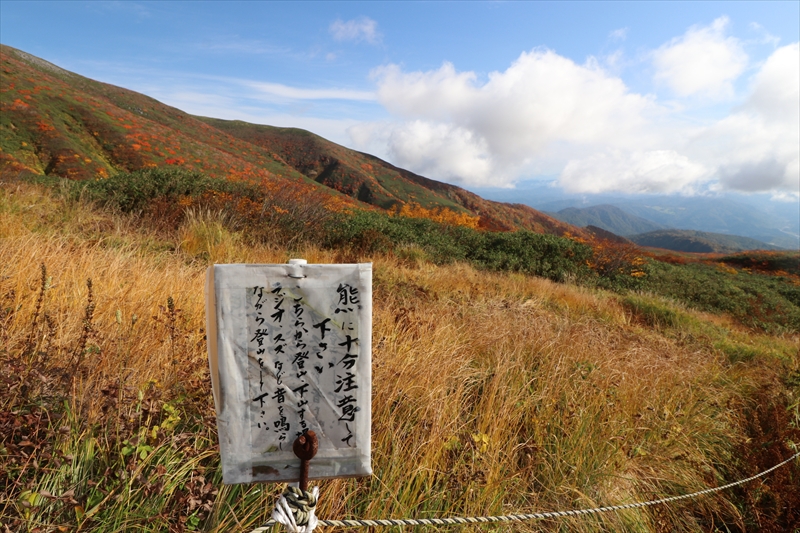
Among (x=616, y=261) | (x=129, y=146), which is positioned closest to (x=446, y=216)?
(x=616, y=261)

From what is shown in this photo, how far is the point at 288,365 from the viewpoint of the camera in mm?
1211

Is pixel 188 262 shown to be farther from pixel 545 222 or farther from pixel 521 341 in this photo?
pixel 545 222

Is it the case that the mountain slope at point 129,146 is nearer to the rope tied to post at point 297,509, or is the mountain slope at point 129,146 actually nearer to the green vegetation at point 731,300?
the rope tied to post at point 297,509

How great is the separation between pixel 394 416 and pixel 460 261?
832cm

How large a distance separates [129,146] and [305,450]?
34.6m

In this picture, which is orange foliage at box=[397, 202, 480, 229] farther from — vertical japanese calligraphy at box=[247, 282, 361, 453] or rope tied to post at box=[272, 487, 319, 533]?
rope tied to post at box=[272, 487, 319, 533]

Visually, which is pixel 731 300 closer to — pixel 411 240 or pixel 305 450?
pixel 411 240

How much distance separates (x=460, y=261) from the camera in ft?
33.7

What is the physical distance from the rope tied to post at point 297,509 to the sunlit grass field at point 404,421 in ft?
1.57

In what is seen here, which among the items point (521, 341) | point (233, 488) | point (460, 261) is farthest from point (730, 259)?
point (233, 488)

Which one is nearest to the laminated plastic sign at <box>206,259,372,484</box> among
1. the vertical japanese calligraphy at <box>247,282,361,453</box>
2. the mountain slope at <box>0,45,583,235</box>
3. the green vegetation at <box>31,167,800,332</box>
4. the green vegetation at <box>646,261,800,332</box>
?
the vertical japanese calligraphy at <box>247,282,361,453</box>

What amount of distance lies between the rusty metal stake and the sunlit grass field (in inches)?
21.0

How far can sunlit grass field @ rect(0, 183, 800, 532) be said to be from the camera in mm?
1542

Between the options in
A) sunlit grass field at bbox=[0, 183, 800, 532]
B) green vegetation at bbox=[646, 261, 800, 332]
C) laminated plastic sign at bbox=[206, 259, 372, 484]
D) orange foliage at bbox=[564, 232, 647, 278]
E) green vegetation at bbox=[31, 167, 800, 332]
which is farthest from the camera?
orange foliage at bbox=[564, 232, 647, 278]
